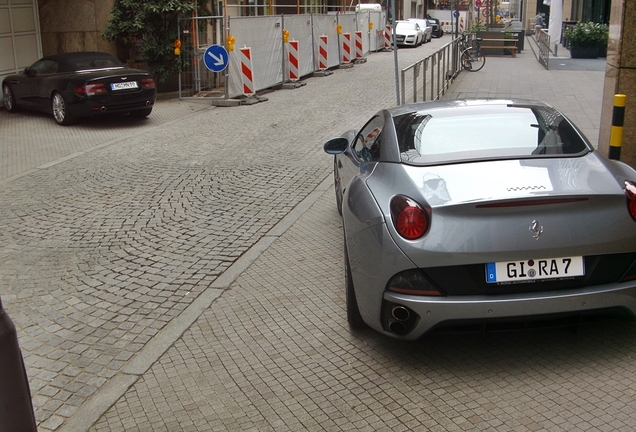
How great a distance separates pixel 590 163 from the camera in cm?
483

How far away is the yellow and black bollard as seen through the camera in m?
7.40

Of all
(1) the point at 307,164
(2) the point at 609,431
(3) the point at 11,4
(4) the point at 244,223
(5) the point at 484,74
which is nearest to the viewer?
(2) the point at 609,431

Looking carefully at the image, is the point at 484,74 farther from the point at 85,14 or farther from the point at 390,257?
the point at 390,257

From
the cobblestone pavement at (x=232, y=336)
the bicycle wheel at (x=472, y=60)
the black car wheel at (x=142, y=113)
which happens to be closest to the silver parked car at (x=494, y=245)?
the cobblestone pavement at (x=232, y=336)

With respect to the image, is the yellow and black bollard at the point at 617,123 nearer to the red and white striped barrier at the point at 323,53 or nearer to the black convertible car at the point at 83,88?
the black convertible car at the point at 83,88

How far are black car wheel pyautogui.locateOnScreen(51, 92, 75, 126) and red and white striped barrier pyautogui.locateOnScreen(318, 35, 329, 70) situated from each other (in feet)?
36.4

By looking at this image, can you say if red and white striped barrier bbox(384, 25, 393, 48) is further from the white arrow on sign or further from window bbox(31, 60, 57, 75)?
window bbox(31, 60, 57, 75)

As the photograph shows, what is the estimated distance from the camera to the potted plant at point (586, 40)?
28250 mm

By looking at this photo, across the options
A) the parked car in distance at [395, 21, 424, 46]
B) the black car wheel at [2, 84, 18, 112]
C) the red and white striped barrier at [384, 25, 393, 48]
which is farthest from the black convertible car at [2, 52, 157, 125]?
the parked car in distance at [395, 21, 424, 46]

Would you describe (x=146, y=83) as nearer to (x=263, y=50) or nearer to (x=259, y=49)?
(x=259, y=49)

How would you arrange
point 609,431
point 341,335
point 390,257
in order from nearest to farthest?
1. point 609,431
2. point 390,257
3. point 341,335

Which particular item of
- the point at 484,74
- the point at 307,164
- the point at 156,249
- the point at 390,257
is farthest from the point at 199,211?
the point at 484,74

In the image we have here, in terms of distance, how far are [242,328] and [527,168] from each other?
2.16m

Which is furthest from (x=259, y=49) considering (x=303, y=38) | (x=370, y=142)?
(x=370, y=142)
